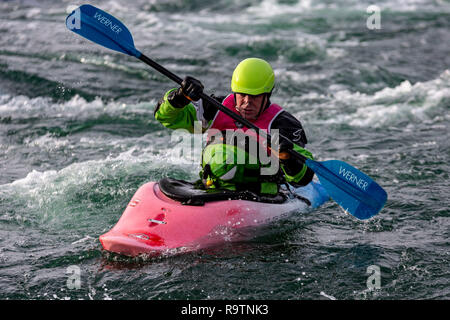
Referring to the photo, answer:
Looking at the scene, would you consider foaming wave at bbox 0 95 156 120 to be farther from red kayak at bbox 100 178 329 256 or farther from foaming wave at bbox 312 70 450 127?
red kayak at bbox 100 178 329 256

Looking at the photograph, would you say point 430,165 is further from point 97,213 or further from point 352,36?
point 352,36

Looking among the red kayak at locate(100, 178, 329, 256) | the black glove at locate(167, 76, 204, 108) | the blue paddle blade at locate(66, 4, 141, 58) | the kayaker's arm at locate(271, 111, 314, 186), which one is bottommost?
the red kayak at locate(100, 178, 329, 256)

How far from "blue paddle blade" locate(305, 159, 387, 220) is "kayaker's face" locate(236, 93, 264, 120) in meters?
0.67

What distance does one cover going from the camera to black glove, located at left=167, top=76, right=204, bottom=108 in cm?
486

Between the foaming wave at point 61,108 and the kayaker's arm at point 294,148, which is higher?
the foaming wave at point 61,108

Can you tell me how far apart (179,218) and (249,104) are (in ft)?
3.59

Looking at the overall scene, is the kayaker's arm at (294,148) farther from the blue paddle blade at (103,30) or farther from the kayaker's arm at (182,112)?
the blue paddle blade at (103,30)

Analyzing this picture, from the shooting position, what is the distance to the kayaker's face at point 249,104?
5.18 metres

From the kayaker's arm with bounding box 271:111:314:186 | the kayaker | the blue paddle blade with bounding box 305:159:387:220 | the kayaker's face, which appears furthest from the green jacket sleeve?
the blue paddle blade with bounding box 305:159:387:220

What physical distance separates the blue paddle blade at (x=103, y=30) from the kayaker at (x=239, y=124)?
1.93 feet

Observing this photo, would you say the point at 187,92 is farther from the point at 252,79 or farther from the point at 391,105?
the point at 391,105

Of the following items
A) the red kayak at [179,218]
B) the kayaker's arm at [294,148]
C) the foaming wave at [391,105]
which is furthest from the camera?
the foaming wave at [391,105]

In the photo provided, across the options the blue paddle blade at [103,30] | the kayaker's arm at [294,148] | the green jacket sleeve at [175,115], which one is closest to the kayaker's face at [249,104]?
A: the kayaker's arm at [294,148]

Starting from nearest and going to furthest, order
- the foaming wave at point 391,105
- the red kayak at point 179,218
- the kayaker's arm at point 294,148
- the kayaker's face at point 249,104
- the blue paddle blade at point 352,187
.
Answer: the red kayak at point 179,218 → the kayaker's arm at point 294,148 → the kayaker's face at point 249,104 → the blue paddle blade at point 352,187 → the foaming wave at point 391,105
